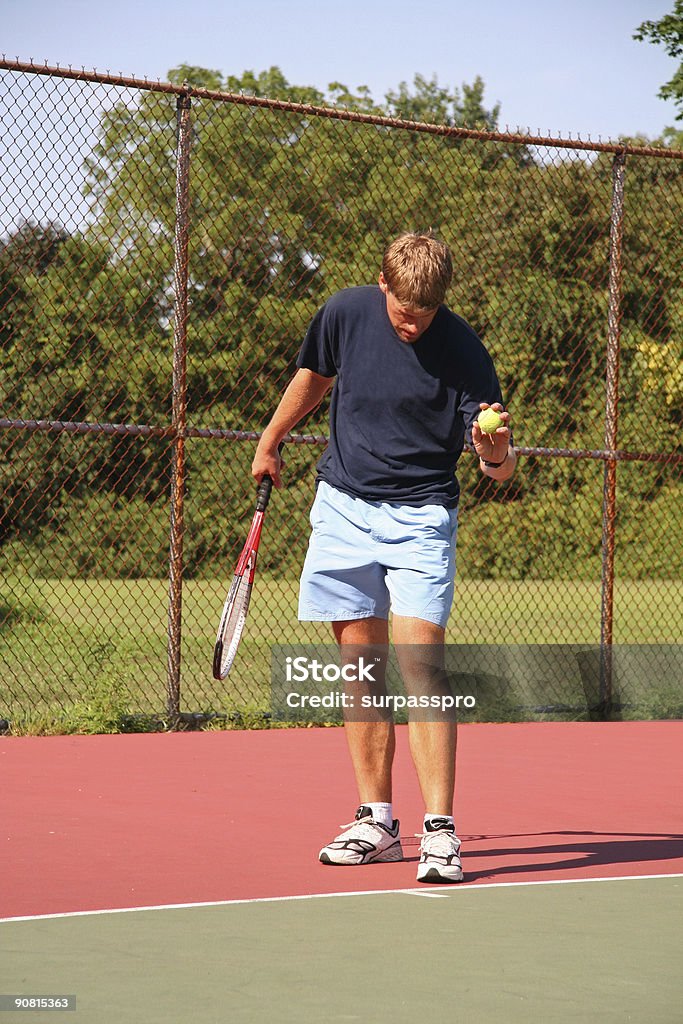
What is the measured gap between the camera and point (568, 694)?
1046cm

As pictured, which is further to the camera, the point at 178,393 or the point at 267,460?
the point at 178,393

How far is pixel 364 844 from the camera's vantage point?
18.4 ft

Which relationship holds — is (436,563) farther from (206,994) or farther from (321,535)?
(206,994)

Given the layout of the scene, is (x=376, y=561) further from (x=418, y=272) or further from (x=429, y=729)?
(x=418, y=272)

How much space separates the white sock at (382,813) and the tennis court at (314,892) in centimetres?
16

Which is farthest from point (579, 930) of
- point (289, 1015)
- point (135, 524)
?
point (135, 524)

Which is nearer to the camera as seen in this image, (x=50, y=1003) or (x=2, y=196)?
(x=50, y=1003)

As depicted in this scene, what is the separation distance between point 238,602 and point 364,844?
1008mm

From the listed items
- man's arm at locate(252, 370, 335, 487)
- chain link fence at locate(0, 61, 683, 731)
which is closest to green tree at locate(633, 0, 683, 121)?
chain link fence at locate(0, 61, 683, 731)

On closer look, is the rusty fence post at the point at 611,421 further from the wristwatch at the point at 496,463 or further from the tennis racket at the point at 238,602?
the wristwatch at the point at 496,463

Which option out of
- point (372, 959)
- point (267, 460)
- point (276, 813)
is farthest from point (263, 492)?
point (372, 959)

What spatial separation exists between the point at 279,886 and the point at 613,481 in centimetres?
548

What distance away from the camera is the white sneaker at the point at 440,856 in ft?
17.3

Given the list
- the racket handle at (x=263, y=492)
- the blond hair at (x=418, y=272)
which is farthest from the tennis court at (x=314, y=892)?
the blond hair at (x=418, y=272)
